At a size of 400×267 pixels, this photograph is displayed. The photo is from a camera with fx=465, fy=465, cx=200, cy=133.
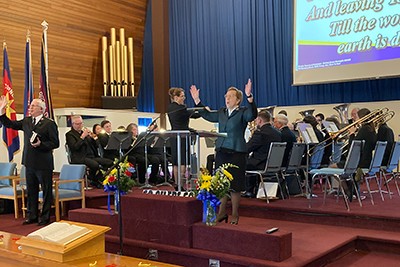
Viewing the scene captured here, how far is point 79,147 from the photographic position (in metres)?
7.01

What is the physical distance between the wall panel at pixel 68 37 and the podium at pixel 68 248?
742cm

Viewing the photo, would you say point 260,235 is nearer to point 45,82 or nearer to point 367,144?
point 367,144

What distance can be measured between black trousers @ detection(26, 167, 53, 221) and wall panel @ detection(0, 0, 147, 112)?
4592 mm

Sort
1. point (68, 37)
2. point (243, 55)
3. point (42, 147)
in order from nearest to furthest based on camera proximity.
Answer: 1. point (42, 147)
2. point (68, 37)
3. point (243, 55)

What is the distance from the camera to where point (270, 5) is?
1144 cm

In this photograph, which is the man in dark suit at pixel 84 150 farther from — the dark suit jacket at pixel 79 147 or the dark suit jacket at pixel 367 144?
the dark suit jacket at pixel 367 144

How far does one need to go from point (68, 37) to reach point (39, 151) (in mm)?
6150

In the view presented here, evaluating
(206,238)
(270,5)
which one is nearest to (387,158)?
(206,238)

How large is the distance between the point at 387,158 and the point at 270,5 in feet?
20.8

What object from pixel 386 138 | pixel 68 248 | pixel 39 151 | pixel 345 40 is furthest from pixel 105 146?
pixel 345 40

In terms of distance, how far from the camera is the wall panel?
9773 mm

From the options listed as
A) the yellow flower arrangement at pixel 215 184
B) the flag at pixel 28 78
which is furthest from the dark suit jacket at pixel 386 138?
the flag at pixel 28 78

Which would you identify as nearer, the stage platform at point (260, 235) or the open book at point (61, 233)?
the open book at point (61, 233)

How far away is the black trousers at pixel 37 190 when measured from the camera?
5.61 m
